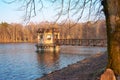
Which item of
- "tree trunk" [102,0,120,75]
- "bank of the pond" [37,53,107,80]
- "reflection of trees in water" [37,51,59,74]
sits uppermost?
"tree trunk" [102,0,120,75]

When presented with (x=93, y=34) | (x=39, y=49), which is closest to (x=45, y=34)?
(x=39, y=49)

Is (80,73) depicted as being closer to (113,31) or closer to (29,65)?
(113,31)

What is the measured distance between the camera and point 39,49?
74625mm

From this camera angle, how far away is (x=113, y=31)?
9.95 metres

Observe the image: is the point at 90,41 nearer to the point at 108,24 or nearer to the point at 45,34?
the point at 45,34

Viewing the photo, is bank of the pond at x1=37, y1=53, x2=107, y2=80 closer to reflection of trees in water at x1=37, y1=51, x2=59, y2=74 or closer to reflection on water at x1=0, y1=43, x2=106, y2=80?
reflection on water at x1=0, y1=43, x2=106, y2=80

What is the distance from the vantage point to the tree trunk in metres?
9.70

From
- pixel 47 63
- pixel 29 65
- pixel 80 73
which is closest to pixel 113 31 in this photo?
pixel 80 73

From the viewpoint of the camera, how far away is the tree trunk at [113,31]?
970cm

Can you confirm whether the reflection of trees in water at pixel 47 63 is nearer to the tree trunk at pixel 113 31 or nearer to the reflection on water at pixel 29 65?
the reflection on water at pixel 29 65

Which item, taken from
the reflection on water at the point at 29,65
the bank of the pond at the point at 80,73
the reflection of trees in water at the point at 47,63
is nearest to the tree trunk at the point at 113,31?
the bank of the pond at the point at 80,73

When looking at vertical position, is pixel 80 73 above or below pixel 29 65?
above

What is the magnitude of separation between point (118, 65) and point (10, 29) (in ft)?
496

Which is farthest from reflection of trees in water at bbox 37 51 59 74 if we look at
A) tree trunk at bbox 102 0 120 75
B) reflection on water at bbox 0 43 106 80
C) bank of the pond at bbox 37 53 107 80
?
tree trunk at bbox 102 0 120 75
